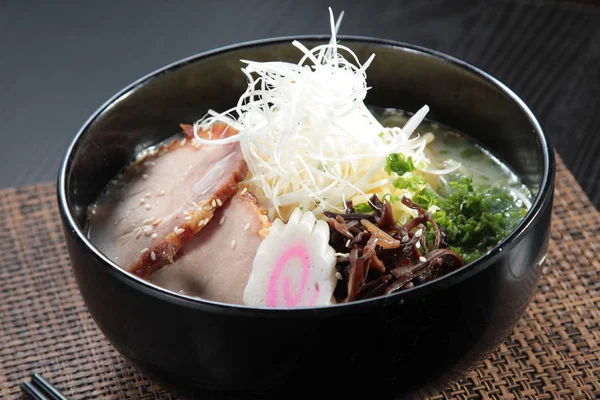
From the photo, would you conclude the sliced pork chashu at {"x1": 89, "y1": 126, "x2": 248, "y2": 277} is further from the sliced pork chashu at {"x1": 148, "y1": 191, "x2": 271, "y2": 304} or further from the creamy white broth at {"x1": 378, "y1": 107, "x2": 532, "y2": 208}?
the creamy white broth at {"x1": 378, "y1": 107, "x2": 532, "y2": 208}

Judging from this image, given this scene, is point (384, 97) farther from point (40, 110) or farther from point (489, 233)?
point (40, 110)

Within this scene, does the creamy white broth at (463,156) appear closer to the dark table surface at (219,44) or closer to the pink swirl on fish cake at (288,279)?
the pink swirl on fish cake at (288,279)

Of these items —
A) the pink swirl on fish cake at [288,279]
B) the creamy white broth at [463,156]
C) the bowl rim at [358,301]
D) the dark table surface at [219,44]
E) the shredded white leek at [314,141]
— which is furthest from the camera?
the dark table surface at [219,44]

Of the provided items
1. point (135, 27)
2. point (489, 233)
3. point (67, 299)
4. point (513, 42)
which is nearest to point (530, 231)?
point (489, 233)

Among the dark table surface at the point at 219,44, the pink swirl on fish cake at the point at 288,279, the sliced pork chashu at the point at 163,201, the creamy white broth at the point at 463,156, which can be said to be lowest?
the dark table surface at the point at 219,44

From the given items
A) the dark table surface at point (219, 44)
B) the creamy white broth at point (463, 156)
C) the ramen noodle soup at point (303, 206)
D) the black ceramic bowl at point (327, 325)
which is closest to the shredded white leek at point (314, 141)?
the ramen noodle soup at point (303, 206)

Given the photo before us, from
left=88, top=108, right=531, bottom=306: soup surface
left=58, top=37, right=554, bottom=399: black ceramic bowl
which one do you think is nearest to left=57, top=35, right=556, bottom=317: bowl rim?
left=58, top=37, right=554, bottom=399: black ceramic bowl
